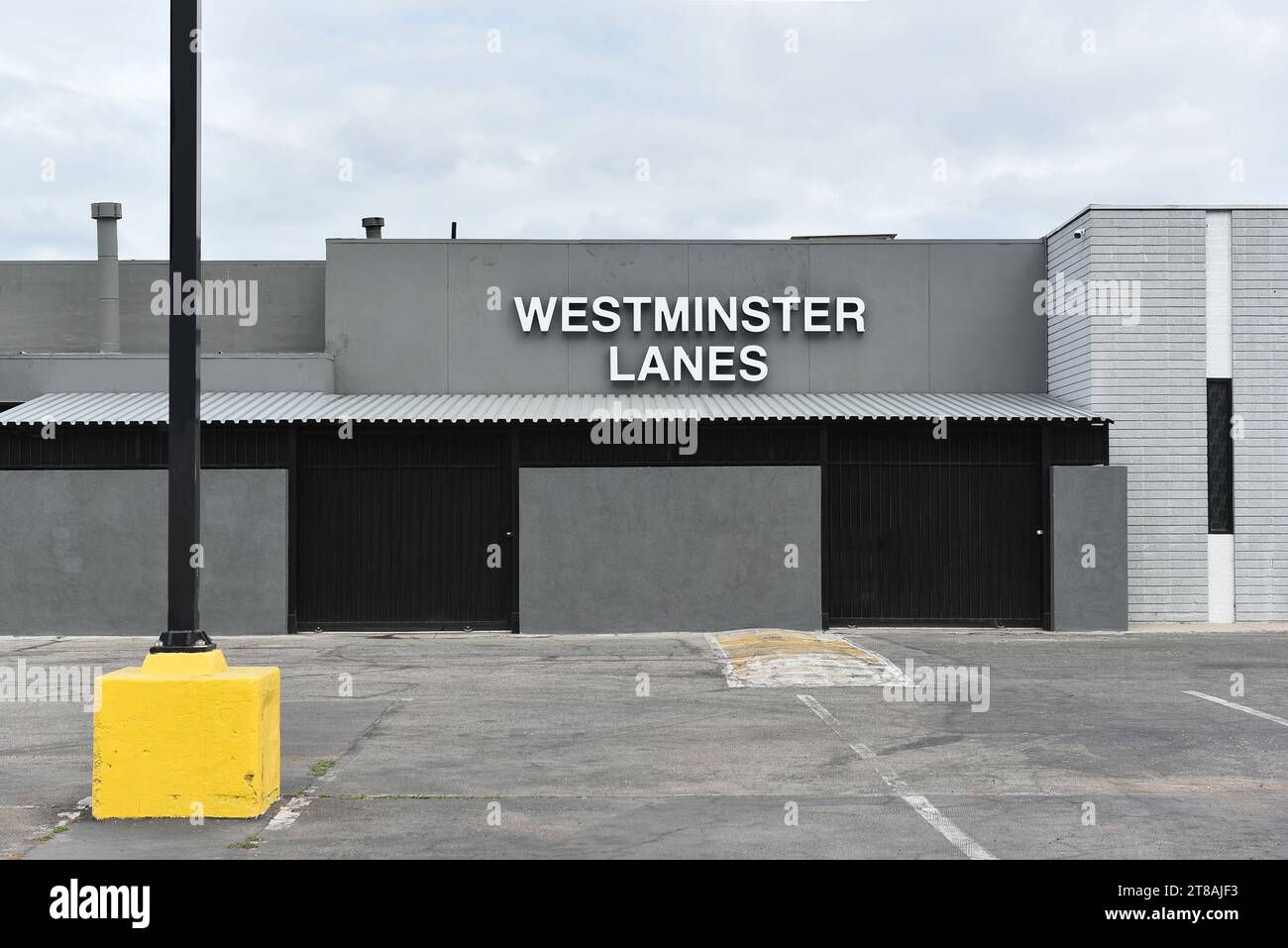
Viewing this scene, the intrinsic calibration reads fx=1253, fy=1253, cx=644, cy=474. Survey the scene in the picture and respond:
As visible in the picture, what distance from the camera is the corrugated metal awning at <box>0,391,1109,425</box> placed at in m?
20.4

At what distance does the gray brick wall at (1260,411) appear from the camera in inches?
855

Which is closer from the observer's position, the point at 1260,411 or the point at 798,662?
the point at 798,662

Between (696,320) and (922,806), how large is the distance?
15116 mm

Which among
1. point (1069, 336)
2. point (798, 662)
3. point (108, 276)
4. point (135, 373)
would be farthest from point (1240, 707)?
point (108, 276)

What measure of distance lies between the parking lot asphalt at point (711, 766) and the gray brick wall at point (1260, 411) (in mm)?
5010

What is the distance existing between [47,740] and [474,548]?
10198mm

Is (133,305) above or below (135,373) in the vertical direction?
→ above

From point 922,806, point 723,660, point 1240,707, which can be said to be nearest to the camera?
point 922,806

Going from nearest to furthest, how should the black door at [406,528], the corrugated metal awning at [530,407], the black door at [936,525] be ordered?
the corrugated metal awning at [530,407] < the black door at [406,528] < the black door at [936,525]

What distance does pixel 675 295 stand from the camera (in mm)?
22891

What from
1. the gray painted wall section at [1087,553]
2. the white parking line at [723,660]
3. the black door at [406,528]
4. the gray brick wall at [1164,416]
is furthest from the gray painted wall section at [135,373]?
the gray brick wall at [1164,416]

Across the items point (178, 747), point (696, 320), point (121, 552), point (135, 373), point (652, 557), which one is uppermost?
point (696, 320)

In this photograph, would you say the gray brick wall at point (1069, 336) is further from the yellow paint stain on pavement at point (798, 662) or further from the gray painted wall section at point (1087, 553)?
the yellow paint stain on pavement at point (798, 662)

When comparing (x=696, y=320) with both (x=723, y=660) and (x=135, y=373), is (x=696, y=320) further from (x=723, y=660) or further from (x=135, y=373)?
(x=135, y=373)
